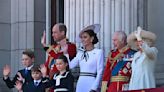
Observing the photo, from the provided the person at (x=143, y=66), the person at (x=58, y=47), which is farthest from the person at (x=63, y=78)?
the person at (x=143, y=66)

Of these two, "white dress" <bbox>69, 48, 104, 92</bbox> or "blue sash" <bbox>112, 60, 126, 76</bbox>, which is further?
"white dress" <bbox>69, 48, 104, 92</bbox>

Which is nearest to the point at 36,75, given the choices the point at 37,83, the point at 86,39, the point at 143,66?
the point at 37,83

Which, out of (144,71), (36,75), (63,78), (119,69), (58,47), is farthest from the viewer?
(58,47)

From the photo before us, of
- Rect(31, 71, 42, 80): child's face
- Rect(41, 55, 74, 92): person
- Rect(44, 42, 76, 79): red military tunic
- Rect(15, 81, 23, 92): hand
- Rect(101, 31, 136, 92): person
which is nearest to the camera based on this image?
Rect(101, 31, 136, 92): person

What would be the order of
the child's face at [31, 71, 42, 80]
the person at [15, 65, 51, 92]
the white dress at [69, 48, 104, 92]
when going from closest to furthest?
the white dress at [69, 48, 104, 92] < the person at [15, 65, 51, 92] < the child's face at [31, 71, 42, 80]

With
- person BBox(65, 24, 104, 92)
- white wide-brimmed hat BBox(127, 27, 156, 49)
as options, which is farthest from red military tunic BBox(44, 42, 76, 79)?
white wide-brimmed hat BBox(127, 27, 156, 49)

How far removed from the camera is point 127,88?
378 inches

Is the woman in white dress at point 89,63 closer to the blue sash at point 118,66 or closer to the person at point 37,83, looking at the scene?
the blue sash at point 118,66

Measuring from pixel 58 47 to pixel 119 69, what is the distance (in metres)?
1.30

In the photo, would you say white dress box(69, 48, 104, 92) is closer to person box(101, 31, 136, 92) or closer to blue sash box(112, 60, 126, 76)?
person box(101, 31, 136, 92)

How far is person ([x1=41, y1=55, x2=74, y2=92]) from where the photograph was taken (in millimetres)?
9906

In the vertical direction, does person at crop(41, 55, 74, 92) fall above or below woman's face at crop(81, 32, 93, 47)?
below

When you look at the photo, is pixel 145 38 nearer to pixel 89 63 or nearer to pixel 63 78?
pixel 89 63

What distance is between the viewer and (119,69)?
31.7 feet
